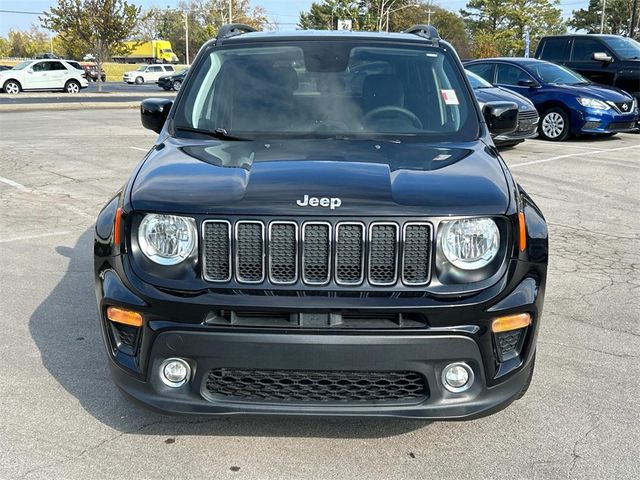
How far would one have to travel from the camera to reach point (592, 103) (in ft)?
46.1

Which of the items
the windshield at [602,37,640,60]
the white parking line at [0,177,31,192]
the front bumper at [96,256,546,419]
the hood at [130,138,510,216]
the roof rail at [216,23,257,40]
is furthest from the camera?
the windshield at [602,37,640,60]

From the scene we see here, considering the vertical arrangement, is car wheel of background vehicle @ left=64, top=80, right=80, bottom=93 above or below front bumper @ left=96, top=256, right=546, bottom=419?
below

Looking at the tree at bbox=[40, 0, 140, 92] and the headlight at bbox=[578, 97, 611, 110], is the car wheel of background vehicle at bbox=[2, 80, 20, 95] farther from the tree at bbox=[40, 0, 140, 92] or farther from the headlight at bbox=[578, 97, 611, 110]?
the headlight at bbox=[578, 97, 611, 110]

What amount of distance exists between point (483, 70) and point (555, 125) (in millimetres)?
1982

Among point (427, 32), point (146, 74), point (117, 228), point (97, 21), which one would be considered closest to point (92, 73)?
point (146, 74)

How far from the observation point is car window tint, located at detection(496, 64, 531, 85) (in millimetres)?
14837

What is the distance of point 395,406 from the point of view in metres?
2.80

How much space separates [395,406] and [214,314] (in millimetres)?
806

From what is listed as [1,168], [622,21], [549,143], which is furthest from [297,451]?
[622,21]

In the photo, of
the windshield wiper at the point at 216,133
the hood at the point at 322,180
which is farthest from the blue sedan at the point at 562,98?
the windshield wiper at the point at 216,133

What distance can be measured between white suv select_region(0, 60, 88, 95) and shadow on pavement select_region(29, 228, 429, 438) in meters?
31.0

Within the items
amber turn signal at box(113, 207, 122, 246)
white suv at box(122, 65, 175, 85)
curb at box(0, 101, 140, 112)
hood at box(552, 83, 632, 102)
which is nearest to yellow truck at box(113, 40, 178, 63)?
white suv at box(122, 65, 175, 85)

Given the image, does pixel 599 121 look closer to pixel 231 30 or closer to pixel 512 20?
pixel 231 30

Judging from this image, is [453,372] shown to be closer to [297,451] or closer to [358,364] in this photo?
[358,364]
